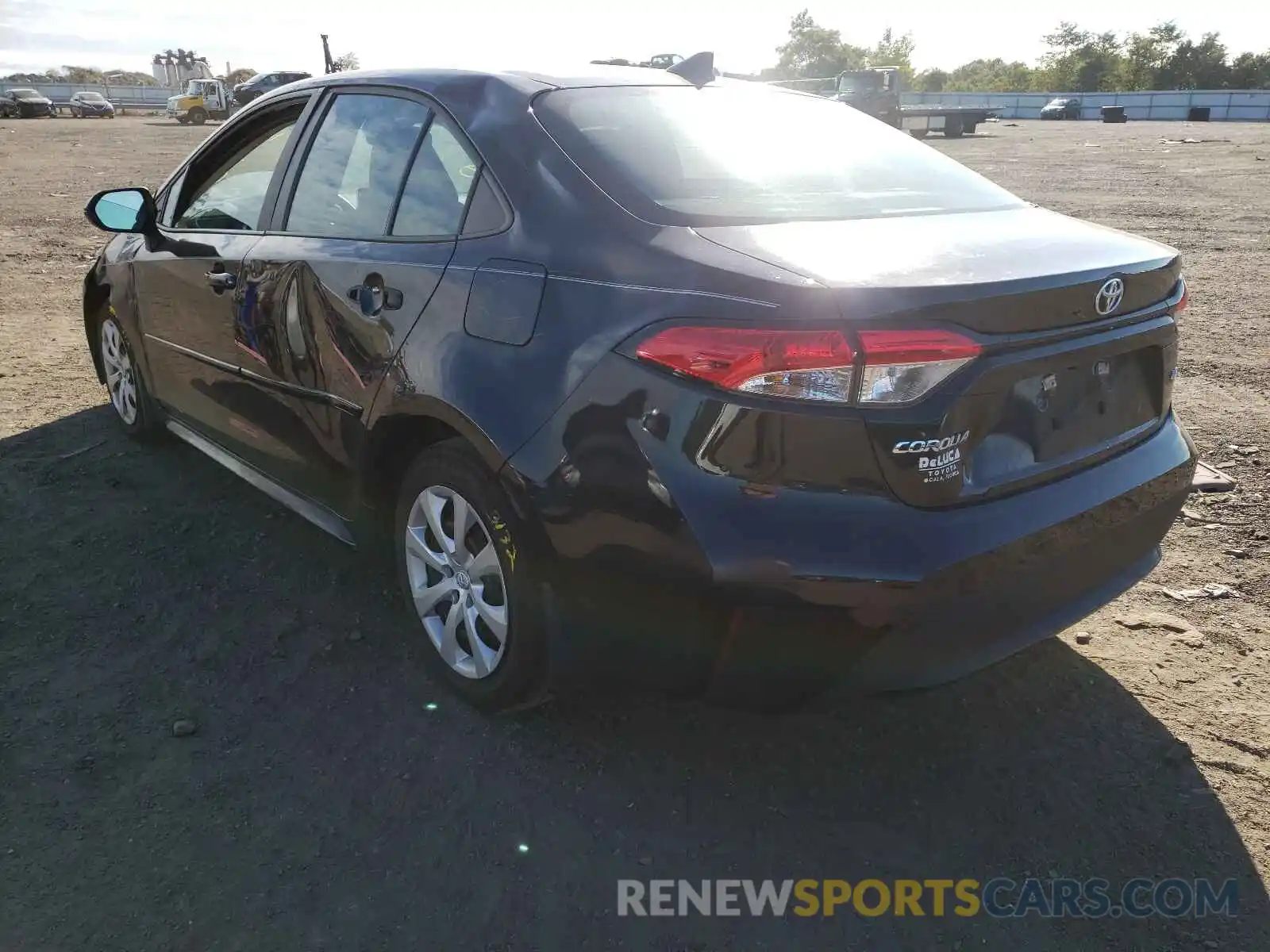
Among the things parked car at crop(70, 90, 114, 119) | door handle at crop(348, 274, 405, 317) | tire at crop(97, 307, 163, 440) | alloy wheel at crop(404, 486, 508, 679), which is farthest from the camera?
parked car at crop(70, 90, 114, 119)

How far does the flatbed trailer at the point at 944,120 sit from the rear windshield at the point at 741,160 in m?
37.9

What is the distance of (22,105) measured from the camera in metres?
45.2

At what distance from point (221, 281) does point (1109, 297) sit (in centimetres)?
288

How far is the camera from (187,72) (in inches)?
3290

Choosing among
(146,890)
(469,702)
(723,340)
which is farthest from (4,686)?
(723,340)

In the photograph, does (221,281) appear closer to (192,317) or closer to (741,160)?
(192,317)

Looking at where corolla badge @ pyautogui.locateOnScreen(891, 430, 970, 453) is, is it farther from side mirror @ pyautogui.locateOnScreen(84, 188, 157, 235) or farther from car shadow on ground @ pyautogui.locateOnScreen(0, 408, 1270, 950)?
side mirror @ pyautogui.locateOnScreen(84, 188, 157, 235)

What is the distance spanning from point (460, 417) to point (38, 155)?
25.8 metres

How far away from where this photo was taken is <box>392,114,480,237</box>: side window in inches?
105

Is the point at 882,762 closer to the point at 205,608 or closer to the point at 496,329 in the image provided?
the point at 496,329

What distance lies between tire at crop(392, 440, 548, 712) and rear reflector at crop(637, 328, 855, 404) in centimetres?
69

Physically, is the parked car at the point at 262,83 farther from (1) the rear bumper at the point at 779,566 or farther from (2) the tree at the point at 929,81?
(2) the tree at the point at 929,81

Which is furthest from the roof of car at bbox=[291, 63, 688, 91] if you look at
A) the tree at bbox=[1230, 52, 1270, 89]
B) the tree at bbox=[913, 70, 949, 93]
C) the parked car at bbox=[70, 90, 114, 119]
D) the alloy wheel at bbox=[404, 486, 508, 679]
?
the tree at bbox=[913, 70, 949, 93]

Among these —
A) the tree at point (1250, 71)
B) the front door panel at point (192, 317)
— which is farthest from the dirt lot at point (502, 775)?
the tree at point (1250, 71)
